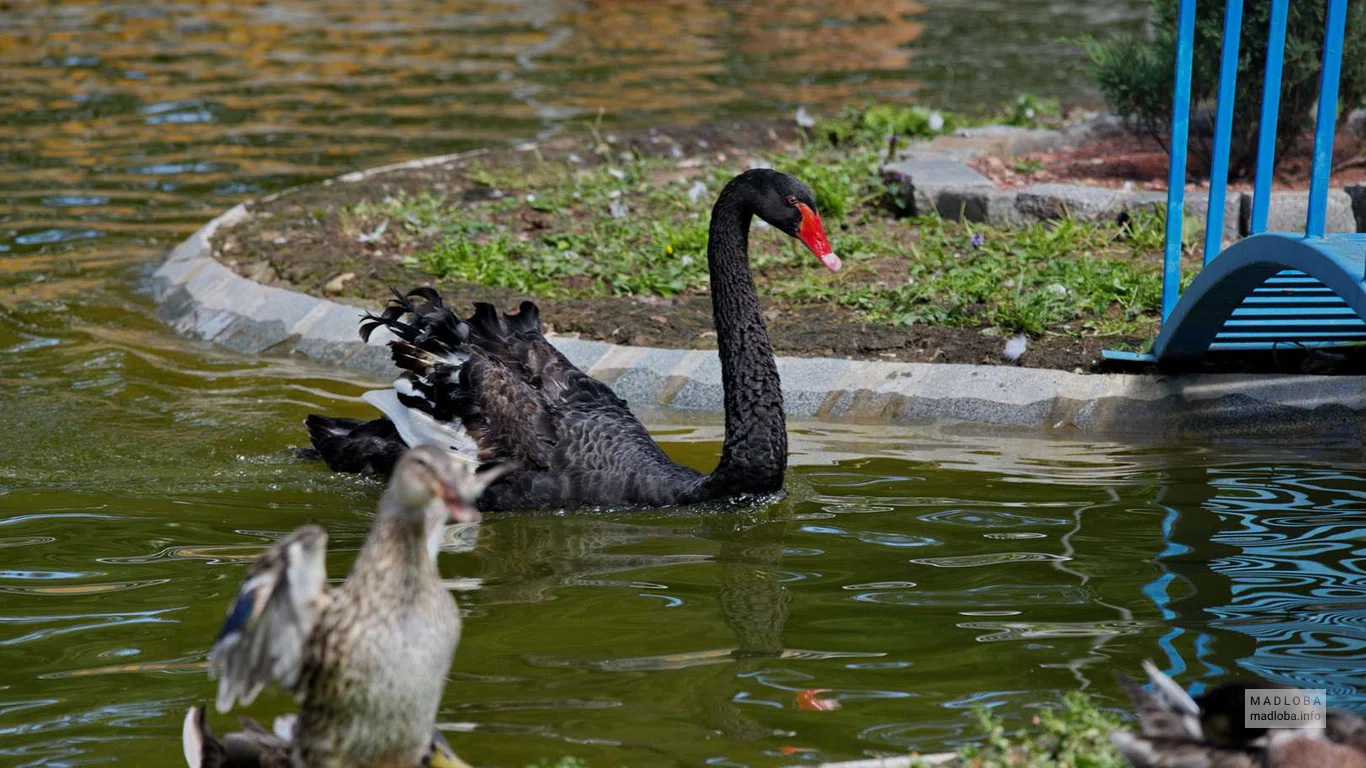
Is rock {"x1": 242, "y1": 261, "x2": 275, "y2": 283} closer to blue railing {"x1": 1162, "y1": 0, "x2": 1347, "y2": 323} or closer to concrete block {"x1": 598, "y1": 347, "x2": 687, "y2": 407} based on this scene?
concrete block {"x1": 598, "y1": 347, "x2": 687, "y2": 407}

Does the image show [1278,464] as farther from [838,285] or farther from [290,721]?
[290,721]

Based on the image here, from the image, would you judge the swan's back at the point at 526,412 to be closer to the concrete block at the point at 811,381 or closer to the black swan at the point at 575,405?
the black swan at the point at 575,405

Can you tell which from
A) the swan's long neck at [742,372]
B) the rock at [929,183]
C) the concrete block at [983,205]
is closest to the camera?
the swan's long neck at [742,372]

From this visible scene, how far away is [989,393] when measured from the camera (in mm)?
6895

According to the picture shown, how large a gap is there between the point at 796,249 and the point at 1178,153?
2667 millimetres

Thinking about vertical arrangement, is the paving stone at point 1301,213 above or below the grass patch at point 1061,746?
above

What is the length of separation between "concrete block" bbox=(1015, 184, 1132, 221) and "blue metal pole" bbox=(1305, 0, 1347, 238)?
129 inches

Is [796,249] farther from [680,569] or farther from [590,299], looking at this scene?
[680,569]

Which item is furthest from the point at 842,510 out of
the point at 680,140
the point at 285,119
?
the point at 285,119

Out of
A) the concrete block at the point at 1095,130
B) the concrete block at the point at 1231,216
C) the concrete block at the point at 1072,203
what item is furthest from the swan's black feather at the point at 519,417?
the concrete block at the point at 1095,130

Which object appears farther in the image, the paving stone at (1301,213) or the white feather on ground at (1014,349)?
the paving stone at (1301,213)

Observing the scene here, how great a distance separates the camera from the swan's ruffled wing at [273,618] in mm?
3021

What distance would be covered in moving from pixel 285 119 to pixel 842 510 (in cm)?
1036

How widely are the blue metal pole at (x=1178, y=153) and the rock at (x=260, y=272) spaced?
508 cm
